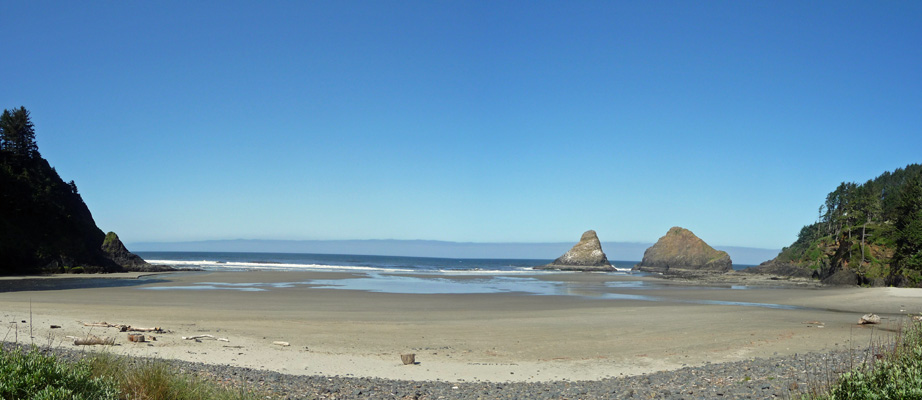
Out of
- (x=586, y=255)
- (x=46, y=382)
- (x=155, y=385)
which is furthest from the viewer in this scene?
(x=586, y=255)

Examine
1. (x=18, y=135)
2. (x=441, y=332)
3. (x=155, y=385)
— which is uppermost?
(x=18, y=135)

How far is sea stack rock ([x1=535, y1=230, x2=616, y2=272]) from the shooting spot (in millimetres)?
109375

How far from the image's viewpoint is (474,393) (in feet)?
27.9

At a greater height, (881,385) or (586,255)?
(881,385)

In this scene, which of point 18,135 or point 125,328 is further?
point 18,135

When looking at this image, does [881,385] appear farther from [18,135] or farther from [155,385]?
[18,135]

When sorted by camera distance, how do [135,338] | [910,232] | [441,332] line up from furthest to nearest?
[910,232] → [441,332] → [135,338]

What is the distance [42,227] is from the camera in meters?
A: 48.5

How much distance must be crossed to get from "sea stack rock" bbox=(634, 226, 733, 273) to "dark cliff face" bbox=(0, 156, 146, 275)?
89.6 meters

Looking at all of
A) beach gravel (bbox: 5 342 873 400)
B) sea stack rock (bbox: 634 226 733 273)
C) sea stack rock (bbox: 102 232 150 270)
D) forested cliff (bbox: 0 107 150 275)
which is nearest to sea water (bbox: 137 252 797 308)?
sea stack rock (bbox: 102 232 150 270)

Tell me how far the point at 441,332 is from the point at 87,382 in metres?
11.1

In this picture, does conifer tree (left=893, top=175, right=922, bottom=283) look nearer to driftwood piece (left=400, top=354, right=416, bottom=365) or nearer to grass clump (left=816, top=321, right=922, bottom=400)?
driftwood piece (left=400, top=354, right=416, bottom=365)

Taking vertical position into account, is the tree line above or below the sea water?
above

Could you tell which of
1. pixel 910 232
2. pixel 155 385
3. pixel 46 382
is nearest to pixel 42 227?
pixel 155 385
